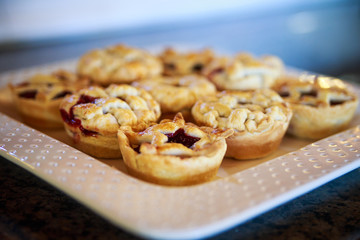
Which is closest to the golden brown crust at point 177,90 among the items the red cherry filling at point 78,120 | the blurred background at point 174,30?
the red cherry filling at point 78,120

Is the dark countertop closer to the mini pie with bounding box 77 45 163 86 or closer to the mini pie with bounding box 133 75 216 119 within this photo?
the mini pie with bounding box 133 75 216 119

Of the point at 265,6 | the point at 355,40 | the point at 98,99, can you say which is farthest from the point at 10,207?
the point at 265,6

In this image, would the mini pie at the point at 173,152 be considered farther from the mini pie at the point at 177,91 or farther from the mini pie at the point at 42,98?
the mini pie at the point at 42,98

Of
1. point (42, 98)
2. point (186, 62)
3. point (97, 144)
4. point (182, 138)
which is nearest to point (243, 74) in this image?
point (186, 62)

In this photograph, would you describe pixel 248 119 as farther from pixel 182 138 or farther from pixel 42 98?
pixel 42 98

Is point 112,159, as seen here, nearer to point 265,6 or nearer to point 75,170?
point 75,170
